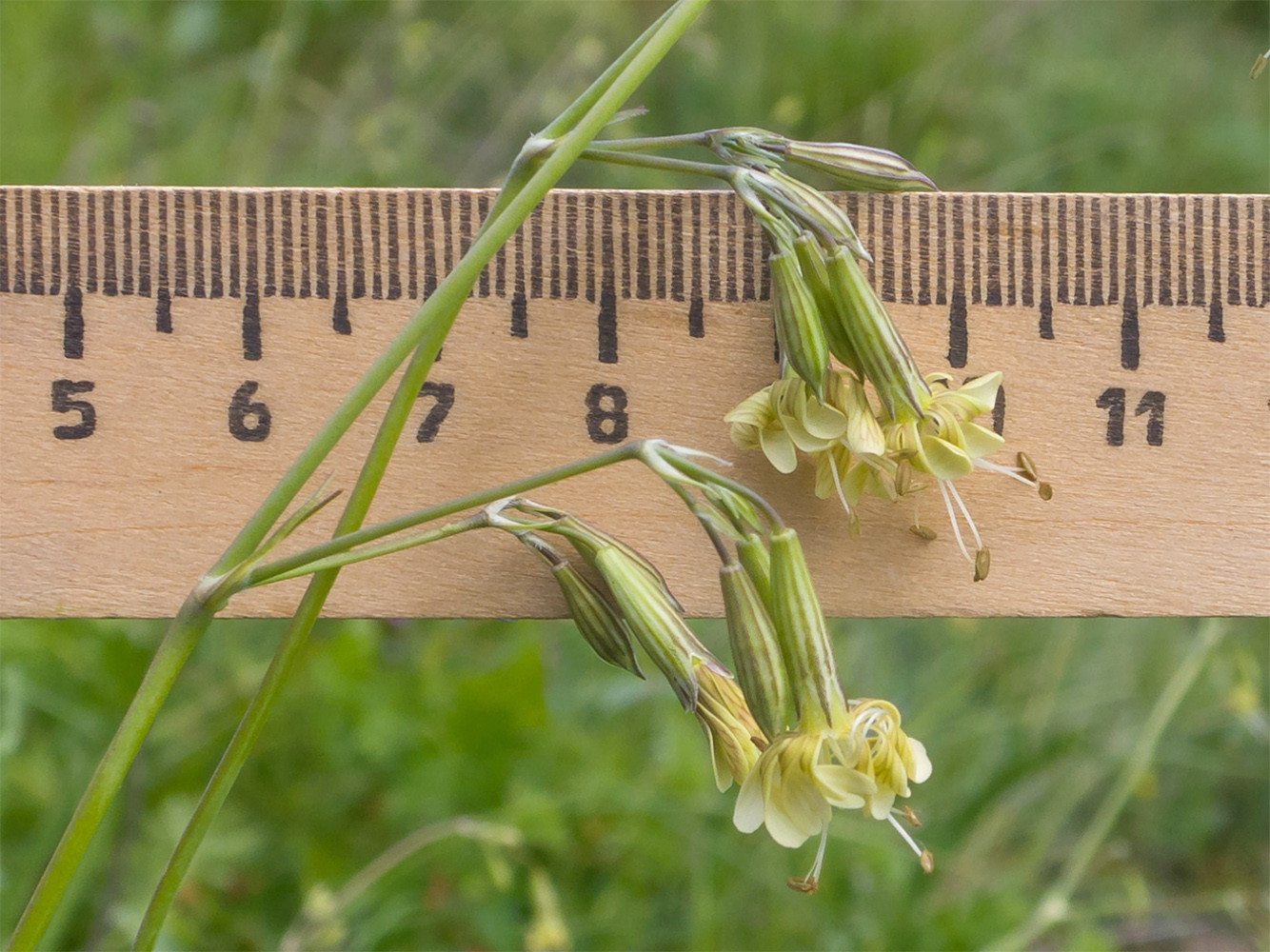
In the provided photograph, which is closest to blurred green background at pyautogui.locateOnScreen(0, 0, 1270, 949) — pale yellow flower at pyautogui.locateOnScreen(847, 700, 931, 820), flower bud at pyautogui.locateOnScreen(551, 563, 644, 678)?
flower bud at pyautogui.locateOnScreen(551, 563, 644, 678)

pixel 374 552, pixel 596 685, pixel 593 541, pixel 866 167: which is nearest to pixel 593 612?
pixel 593 541

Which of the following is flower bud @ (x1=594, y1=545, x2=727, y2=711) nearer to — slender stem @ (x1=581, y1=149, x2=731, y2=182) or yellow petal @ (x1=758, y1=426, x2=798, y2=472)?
yellow petal @ (x1=758, y1=426, x2=798, y2=472)

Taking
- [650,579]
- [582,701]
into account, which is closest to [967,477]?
[650,579]

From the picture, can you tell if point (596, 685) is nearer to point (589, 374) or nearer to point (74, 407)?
point (589, 374)

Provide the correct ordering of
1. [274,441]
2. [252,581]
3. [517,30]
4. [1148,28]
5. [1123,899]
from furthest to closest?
1. [1148,28]
2. [517,30]
3. [1123,899]
4. [274,441]
5. [252,581]

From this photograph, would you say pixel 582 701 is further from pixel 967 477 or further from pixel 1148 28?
pixel 1148 28

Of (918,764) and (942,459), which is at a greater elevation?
(942,459)
